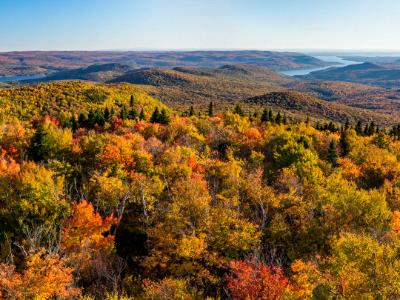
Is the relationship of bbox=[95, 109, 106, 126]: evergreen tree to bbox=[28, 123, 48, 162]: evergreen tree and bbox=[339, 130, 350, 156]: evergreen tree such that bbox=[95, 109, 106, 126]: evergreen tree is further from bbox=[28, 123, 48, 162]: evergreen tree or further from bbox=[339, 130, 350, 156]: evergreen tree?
bbox=[339, 130, 350, 156]: evergreen tree

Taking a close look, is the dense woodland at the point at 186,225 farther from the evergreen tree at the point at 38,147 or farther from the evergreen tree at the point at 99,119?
the evergreen tree at the point at 99,119

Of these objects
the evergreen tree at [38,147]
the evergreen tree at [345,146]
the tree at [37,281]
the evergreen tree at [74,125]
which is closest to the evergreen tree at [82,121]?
the evergreen tree at [74,125]

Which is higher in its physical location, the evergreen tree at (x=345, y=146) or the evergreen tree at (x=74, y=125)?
the evergreen tree at (x=74, y=125)

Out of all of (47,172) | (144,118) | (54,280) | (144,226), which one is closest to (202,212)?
(144,226)

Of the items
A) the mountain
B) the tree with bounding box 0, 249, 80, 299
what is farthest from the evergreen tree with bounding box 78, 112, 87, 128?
the tree with bounding box 0, 249, 80, 299

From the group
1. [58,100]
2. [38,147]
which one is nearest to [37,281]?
[38,147]

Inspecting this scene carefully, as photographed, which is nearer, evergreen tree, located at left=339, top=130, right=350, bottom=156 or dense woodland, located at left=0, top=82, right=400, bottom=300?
dense woodland, located at left=0, top=82, right=400, bottom=300

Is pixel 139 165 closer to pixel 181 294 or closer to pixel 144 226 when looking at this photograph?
pixel 144 226

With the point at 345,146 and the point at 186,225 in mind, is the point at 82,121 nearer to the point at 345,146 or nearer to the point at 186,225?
the point at 186,225
